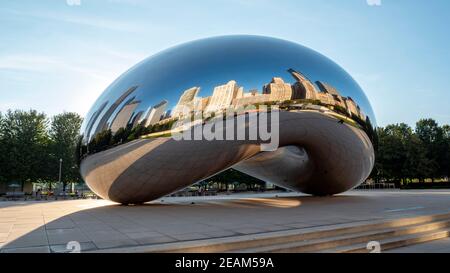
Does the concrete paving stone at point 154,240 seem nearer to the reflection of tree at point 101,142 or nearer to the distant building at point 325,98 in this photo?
the reflection of tree at point 101,142

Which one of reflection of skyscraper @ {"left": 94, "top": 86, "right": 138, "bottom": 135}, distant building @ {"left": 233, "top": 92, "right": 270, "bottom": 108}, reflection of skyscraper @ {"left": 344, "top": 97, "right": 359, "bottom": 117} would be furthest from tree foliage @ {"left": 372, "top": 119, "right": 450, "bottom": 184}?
reflection of skyscraper @ {"left": 94, "top": 86, "right": 138, "bottom": 135}

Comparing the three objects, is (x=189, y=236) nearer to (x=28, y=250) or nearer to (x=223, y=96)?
(x=28, y=250)

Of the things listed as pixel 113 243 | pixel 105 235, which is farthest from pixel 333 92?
pixel 113 243

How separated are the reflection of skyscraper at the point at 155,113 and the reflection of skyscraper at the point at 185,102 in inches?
13.1

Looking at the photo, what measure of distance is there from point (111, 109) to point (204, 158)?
9.99 feet

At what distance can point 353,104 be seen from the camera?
12.2 metres

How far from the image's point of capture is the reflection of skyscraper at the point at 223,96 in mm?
9789

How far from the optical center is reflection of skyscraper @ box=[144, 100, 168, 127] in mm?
9695

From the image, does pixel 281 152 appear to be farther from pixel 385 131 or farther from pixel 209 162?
pixel 385 131

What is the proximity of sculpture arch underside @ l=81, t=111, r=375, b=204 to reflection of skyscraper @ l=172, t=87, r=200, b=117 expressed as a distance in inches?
32.0

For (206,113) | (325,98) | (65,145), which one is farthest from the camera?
(65,145)

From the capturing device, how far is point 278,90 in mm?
10453
